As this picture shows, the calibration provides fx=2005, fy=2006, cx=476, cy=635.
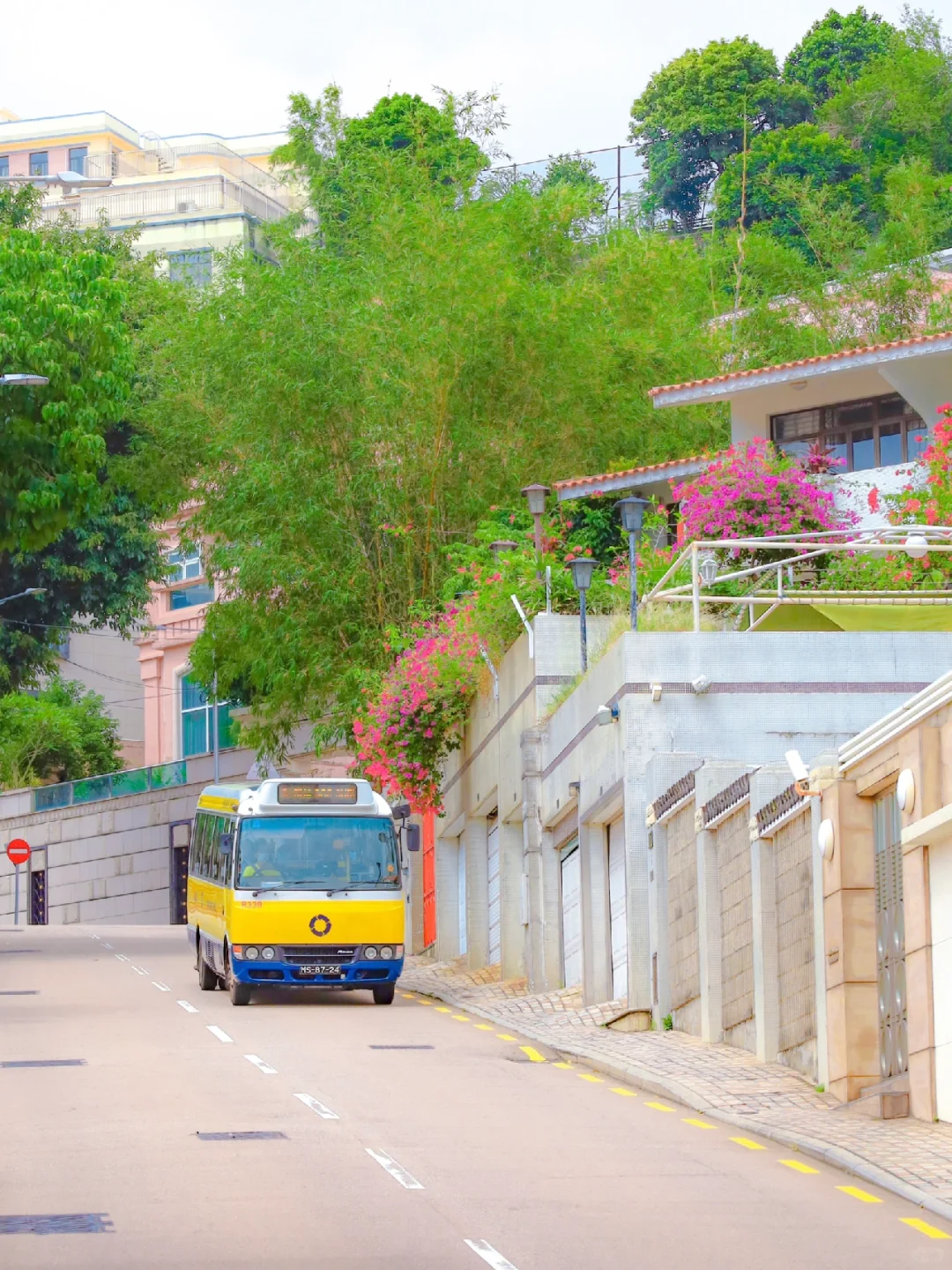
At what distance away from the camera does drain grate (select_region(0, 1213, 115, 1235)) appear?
11.0 metres

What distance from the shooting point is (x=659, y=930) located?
2258 cm

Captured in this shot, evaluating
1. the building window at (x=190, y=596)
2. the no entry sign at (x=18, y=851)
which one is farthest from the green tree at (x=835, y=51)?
the no entry sign at (x=18, y=851)

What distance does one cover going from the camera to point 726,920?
20.6 meters

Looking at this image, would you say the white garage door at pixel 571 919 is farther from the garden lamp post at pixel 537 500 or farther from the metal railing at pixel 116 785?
the metal railing at pixel 116 785

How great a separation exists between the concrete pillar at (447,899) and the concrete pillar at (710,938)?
1690cm

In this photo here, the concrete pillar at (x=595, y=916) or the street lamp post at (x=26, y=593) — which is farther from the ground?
the street lamp post at (x=26, y=593)

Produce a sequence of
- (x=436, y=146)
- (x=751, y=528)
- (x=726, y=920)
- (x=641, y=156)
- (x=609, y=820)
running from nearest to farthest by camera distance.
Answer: (x=726, y=920), (x=609, y=820), (x=751, y=528), (x=436, y=146), (x=641, y=156)

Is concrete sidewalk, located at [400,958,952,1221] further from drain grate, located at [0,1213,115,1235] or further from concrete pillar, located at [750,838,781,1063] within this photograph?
drain grate, located at [0,1213,115,1235]

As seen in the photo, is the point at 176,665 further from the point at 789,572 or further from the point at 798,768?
the point at 798,768

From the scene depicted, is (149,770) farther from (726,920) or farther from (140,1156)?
(140,1156)

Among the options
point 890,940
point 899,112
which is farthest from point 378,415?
point 899,112

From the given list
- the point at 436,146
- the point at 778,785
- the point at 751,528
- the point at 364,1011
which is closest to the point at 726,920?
the point at 778,785

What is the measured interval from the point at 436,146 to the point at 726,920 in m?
31.6

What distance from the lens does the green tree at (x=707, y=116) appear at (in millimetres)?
83250
